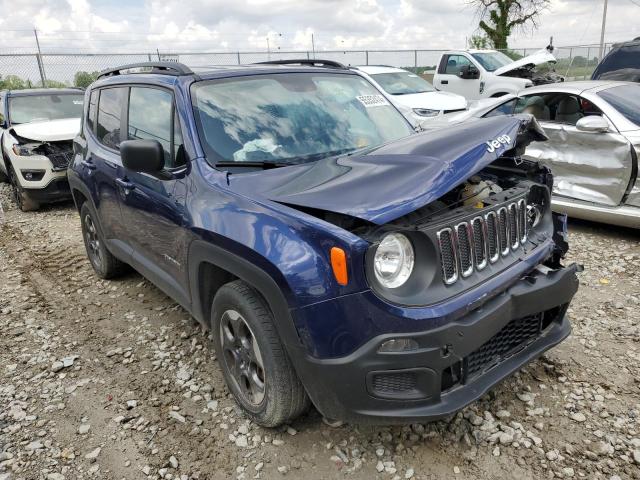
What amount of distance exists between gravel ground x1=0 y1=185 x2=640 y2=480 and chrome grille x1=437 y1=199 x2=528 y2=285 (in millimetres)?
911

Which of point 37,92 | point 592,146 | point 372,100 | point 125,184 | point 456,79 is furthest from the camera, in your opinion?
point 456,79

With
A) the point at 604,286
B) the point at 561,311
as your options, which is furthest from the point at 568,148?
the point at 561,311

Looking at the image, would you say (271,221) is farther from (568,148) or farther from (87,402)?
(568,148)

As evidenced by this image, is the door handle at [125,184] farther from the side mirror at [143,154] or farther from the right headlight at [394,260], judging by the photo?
the right headlight at [394,260]

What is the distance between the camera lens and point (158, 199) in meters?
3.17

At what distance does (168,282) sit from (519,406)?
7.31ft

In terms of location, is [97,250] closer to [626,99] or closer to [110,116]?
[110,116]

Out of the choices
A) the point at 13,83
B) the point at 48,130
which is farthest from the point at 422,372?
the point at 13,83

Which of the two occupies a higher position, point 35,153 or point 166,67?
point 166,67

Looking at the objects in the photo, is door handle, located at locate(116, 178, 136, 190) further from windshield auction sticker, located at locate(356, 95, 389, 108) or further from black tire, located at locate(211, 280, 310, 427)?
windshield auction sticker, located at locate(356, 95, 389, 108)

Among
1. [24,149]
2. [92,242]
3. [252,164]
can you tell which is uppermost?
[252,164]

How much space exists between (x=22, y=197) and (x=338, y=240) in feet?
25.0

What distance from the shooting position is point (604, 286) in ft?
14.0

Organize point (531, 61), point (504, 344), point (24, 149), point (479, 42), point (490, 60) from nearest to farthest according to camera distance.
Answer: point (504, 344), point (24, 149), point (531, 61), point (490, 60), point (479, 42)
